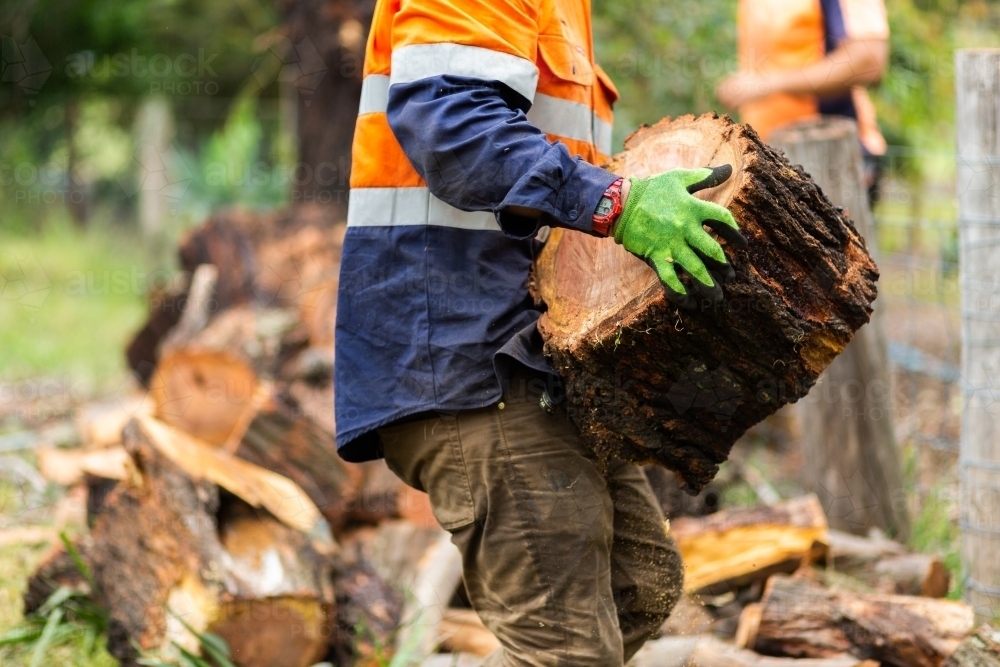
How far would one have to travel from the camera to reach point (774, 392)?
1.85m

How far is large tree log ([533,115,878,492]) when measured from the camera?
5.68 ft

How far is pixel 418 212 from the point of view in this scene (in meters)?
1.97

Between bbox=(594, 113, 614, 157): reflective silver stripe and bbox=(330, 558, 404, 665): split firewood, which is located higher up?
bbox=(594, 113, 614, 157): reflective silver stripe

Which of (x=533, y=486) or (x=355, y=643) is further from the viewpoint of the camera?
(x=355, y=643)

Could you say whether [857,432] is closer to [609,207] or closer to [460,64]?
[609,207]

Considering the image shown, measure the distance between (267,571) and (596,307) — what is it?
1.40 metres

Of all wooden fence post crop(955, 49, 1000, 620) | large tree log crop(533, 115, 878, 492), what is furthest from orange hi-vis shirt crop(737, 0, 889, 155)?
large tree log crop(533, 115, 878, 492)

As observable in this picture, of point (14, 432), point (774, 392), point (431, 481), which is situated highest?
point (774, 392)

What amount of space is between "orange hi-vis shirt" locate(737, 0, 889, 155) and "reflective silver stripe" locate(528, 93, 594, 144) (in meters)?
2.15

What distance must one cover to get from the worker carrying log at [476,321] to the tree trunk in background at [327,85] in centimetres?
345

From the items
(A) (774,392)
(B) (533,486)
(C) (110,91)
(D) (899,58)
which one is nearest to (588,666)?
(B) (533,486)

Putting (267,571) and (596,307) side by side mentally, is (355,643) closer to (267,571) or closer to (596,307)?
(267,571)

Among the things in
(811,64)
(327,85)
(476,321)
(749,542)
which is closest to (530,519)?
(476,321)

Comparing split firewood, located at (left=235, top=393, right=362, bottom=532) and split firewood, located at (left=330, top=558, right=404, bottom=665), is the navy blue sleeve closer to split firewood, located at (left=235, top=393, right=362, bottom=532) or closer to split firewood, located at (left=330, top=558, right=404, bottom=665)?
split firewood, located at (left=330, top=558, right=404, bottom=665)
